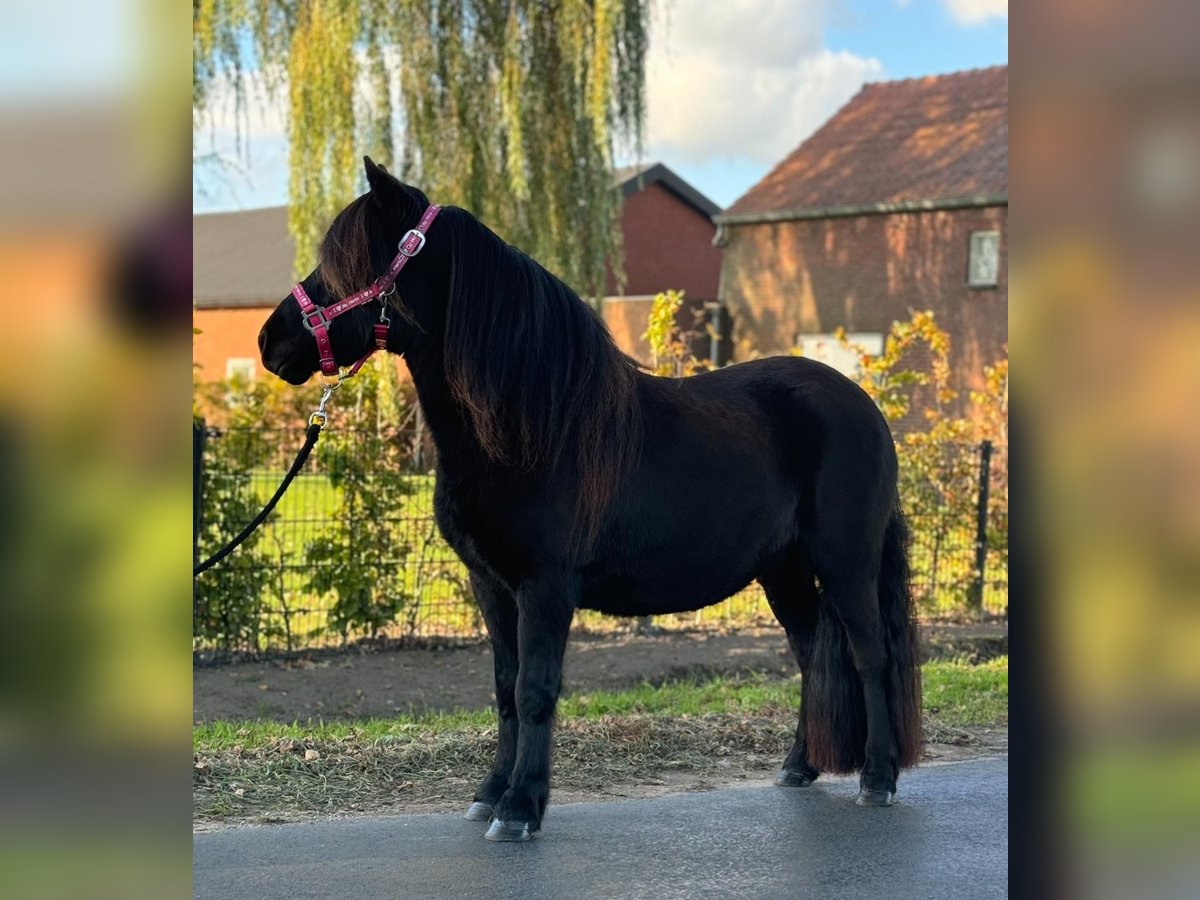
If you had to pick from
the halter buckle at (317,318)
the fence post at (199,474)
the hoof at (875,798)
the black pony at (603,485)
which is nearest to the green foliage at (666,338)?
the fence post at (199,474)

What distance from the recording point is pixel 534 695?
458 centimetres

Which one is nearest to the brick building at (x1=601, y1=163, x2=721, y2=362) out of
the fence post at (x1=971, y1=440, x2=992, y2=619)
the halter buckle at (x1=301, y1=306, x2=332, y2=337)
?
the fence post at (x1=971, y1=440, x2=992, y2=619)

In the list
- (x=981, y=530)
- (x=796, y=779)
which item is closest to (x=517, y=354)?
(x=796, y=779)

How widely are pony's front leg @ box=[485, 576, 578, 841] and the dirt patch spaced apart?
305 cm

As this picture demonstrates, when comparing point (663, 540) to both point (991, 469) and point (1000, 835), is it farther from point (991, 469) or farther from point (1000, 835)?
point (991, 469)

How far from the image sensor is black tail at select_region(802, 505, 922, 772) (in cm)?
553

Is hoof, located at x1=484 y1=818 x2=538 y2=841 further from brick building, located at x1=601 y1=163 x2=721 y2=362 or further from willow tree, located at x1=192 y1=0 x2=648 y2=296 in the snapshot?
brick building, located at x1=601 y1=163 x2=721 y2=362

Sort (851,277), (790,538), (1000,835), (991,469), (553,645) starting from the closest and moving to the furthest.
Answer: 1. (553,645)
2. (1000,835)
3. (790,538)
4. (991,469)
5. (851,277)

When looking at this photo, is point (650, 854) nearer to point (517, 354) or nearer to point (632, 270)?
point (517, 354)

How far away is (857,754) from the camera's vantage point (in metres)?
5.54

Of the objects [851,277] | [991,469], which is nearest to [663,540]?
[991,469]

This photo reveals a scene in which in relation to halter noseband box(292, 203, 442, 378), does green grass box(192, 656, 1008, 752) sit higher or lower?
lower

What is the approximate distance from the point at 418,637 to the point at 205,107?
688cm

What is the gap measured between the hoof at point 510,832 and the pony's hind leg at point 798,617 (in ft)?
5.22
